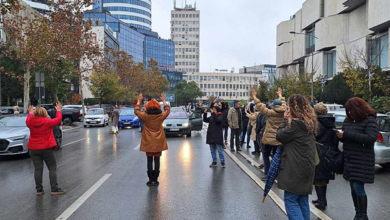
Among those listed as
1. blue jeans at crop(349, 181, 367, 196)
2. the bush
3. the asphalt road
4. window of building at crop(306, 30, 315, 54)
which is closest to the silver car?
the asphalt road

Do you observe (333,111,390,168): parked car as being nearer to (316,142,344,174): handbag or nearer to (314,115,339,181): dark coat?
(314,115,339,181): dark coat

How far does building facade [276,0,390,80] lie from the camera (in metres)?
36.1

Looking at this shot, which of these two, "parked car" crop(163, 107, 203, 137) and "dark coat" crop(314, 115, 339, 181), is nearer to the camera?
"dark coat" crop(314, 115, 339, 181)

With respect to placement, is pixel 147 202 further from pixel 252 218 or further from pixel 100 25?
pixel 100 25

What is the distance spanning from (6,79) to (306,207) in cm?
4388

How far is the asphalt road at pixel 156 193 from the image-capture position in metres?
5.82

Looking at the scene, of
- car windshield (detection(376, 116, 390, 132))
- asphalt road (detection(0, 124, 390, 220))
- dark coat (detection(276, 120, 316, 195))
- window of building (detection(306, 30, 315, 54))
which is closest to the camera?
dark coat (detection(276, 120, 316, 195))

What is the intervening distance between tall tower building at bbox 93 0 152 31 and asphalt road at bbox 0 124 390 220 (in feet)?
379

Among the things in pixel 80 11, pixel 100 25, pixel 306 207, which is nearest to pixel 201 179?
pixel 306 207

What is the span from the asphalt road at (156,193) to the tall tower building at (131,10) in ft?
379

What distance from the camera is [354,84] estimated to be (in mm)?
28250

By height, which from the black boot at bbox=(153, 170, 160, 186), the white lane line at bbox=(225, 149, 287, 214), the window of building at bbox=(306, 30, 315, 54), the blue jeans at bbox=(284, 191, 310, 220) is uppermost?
the window of building at bbox=(306, 30, 315, 54)

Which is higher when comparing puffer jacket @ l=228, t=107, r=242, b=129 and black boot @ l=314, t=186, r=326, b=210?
puffer jacket @ l=228, t=107, r=242, b=129

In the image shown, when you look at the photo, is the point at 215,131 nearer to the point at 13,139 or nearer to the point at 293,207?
the point at 293,207
